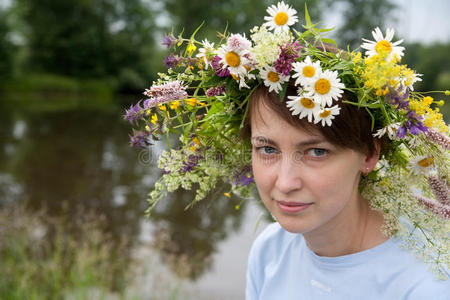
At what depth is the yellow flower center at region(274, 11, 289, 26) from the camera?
1841 millimetres

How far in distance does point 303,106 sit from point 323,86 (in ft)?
0.36

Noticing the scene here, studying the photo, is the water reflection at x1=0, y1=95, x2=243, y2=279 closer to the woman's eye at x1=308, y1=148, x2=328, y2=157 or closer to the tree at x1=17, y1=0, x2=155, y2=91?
the woman's eye at x1=308, y1=148, x2=328, y2=157

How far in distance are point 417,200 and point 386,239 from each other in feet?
0.75

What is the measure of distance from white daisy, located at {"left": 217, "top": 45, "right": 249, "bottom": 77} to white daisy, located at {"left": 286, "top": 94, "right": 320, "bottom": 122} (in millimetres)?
258

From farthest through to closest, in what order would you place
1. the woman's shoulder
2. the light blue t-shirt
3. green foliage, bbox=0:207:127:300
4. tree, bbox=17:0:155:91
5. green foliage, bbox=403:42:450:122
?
tree, bbox=17:0:155:91
green foliage, bbox=403:42:450:122
green foliage, bbox=0:207:127:300
the woman's shoulder
the light blue t-shirt

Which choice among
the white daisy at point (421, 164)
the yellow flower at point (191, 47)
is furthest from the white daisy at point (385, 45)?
the yellow flower at point (191, 47)

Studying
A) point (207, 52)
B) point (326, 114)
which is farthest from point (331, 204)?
point (207, 52)

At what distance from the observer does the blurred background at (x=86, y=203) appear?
4816 mm

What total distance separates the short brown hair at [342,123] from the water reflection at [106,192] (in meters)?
2.28

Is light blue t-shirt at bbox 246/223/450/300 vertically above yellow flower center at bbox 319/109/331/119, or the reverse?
yellow flower center at bbox 319/109/331/119

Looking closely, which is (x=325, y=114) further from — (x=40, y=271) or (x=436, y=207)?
(x=40, y=271)

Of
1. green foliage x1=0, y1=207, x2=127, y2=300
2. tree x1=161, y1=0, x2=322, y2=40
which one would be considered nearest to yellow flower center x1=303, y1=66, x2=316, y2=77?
green foliage x1=0, y1=207, x2=127, y2=300

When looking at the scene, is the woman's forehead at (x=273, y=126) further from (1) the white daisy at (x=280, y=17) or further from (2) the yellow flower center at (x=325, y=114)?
(1) the white daisy at (x=280, y=17)

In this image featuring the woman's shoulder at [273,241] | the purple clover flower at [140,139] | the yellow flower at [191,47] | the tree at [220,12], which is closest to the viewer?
the yellow flower at [191,47]
